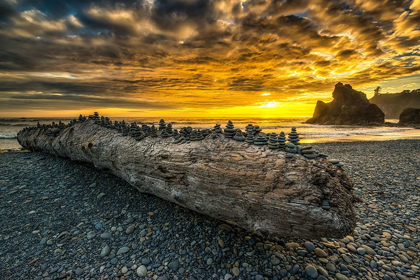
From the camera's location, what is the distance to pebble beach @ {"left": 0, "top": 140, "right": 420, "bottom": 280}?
3627 millimetres

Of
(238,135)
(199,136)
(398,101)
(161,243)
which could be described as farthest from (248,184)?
(398,101)

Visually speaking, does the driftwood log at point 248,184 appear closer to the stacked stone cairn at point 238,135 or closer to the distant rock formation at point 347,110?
the stacked stone cairn at point 238,135

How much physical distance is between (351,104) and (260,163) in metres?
83.8

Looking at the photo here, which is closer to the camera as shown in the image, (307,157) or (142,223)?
(307,157)

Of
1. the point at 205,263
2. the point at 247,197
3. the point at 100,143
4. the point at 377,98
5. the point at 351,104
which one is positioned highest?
the point at 377,98

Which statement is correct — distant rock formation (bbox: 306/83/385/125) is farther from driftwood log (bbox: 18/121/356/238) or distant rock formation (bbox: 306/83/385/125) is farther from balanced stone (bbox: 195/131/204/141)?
balanced stone (bbox: 195/131/204/141)

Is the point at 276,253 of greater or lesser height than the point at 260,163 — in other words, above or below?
below

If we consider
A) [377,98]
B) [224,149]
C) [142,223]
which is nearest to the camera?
[224,149]

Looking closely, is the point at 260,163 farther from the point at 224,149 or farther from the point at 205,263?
the point at 205,263

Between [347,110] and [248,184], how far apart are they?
265 feet

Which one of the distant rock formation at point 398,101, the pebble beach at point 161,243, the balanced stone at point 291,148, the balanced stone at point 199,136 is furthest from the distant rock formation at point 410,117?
the distant rock formation at point 398,101

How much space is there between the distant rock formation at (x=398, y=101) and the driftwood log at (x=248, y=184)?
167160mm

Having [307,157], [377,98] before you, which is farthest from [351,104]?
[377,98]

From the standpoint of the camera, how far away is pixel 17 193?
6504mm
